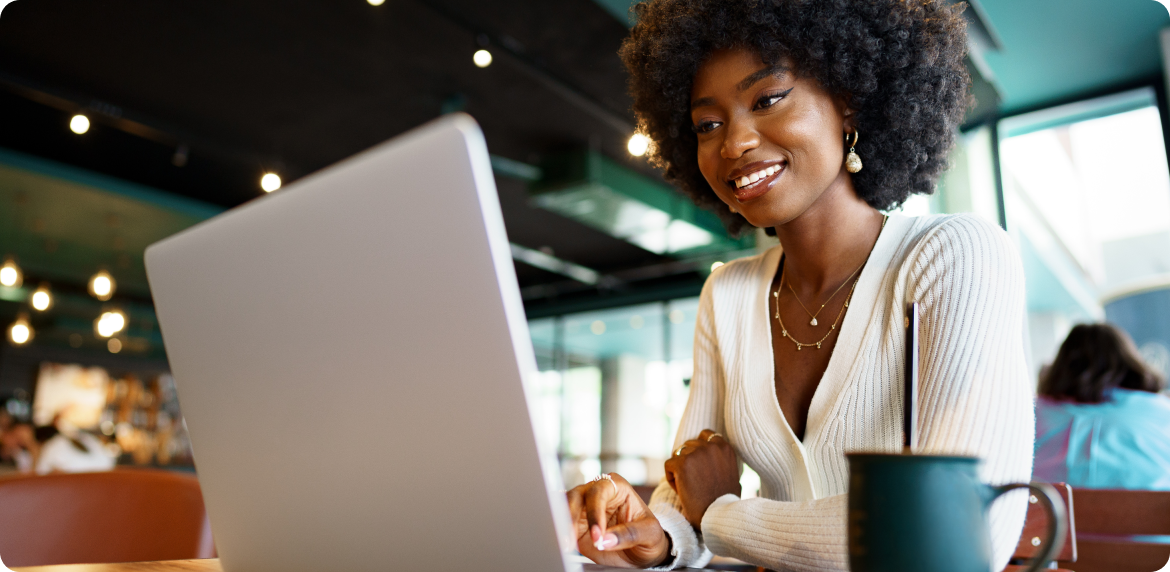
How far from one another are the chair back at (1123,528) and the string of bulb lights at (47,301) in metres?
7.78

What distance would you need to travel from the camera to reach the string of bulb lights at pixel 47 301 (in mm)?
7091

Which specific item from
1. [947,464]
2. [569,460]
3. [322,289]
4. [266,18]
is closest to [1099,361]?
[947,464]

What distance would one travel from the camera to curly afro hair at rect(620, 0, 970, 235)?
1.09m

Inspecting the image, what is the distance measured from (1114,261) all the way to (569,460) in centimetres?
692

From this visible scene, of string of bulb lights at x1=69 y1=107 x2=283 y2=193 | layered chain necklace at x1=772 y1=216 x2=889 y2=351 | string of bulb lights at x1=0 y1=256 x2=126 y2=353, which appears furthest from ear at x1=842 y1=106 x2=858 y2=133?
string of bulb lights at x1=0 y1=256 x2=126 y2=353

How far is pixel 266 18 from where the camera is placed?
3756 millimetres

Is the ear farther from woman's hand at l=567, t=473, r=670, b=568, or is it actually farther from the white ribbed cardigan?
woman's hand at l=567, t=473, r=670, b=568

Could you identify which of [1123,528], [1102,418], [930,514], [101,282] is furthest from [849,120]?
[101,282]

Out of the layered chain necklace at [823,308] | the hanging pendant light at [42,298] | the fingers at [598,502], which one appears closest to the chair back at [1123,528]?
the layered chain necklace at [823,308]

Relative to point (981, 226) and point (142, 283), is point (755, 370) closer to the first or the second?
point (981, 226)

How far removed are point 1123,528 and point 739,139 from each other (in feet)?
3.96

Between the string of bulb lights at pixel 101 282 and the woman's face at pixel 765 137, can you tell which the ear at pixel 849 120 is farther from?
the string of bulb lights at pixel 101 282

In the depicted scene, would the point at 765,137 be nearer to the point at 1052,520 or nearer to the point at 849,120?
the point at 849,120

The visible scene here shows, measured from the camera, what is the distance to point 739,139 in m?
1.00
